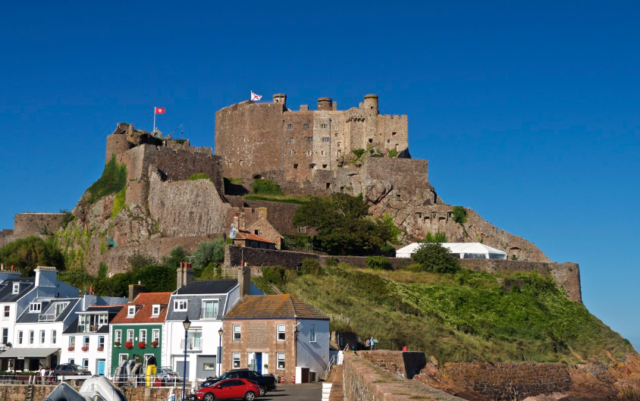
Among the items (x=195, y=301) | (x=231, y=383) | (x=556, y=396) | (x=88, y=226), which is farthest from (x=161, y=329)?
(x=88, y=226)

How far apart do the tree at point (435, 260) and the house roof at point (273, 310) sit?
85.8ft

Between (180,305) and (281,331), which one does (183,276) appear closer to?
(180,305)

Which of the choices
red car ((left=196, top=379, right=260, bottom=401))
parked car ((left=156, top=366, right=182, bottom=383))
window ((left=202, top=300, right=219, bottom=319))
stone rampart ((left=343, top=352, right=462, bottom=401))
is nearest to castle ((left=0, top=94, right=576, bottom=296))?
window ((left=202, top=300, right=219, bottom=319))

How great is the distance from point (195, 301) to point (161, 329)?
2.20 meters

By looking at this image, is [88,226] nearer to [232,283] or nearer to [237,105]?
[237,105]

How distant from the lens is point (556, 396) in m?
46.2

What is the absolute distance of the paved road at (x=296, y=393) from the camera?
31016 millimetres

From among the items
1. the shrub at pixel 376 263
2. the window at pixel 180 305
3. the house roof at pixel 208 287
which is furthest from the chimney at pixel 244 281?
the shrub at pixel 376 263

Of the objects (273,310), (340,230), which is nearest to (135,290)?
(273,310)

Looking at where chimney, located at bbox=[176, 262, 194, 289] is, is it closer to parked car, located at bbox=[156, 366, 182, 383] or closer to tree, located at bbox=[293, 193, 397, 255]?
parked car, located at bbox=[156, 366, 182, 383]

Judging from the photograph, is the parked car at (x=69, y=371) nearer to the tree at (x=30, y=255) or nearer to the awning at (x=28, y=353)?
the awning at (x=28, y=353)

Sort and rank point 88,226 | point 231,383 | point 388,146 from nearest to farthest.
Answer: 1. point 231,383
2. point 88,226
3. point 388,146

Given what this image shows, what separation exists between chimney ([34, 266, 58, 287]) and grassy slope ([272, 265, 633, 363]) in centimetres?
1420

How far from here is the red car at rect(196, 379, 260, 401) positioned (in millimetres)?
30766
